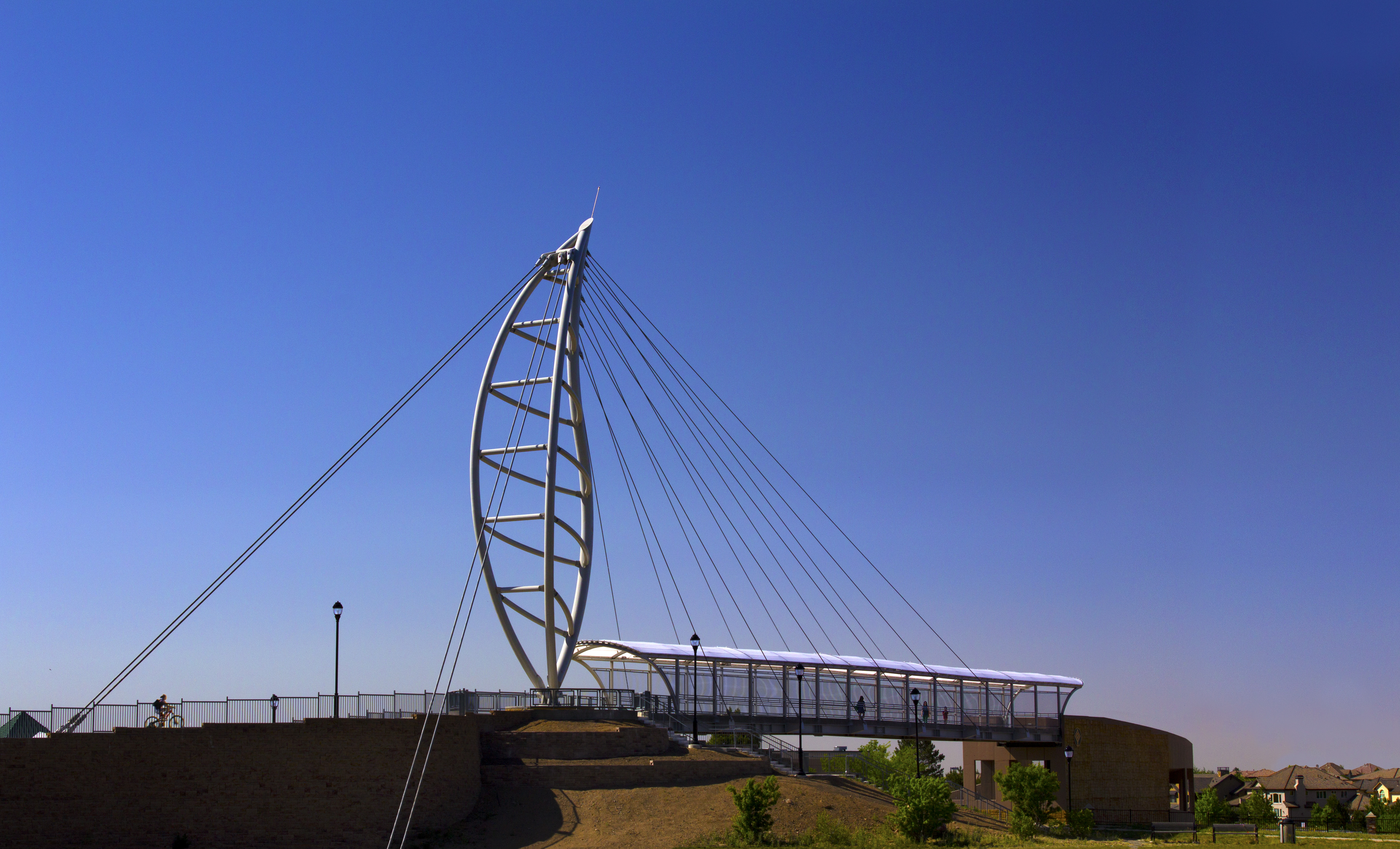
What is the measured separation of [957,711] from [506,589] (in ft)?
69.8

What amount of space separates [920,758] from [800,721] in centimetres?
3890

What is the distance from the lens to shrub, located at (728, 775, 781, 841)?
98.1 ft

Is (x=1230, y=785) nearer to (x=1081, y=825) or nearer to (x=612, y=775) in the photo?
(x=1081, y=825)

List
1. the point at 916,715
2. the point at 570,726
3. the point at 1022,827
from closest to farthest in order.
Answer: the point at 1022,827, the point at 570,726, the point at 916,715

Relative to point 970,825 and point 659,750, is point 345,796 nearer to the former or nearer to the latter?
point 659,750

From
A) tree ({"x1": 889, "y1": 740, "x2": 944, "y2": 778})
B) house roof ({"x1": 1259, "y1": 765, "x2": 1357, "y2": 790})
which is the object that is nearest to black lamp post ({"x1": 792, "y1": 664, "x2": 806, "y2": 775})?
tree ({"x1": 889, "y1": 740, "x2": 944, "y2": 778})

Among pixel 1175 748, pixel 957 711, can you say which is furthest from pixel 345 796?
pixel 1175 748

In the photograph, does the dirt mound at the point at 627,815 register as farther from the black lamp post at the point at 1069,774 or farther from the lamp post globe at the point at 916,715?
the black lamp post at the point at 1069,774

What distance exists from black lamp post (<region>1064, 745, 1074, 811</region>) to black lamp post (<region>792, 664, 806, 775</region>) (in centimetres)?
1050

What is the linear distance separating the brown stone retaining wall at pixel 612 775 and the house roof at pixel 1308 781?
84212 millimetres

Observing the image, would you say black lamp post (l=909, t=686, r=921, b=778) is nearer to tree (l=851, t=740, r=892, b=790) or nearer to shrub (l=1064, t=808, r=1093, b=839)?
shrub (l=1064, t=808, r=1093, b=839)

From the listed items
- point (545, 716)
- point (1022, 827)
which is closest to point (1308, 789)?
point (1022, 827)

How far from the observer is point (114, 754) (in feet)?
89.7

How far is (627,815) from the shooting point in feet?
102
